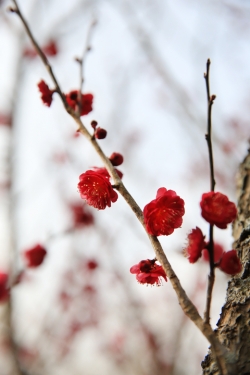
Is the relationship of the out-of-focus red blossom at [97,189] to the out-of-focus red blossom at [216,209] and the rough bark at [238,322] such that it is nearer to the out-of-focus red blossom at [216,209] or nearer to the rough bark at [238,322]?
the out-of-focus red blossom at [216,209]

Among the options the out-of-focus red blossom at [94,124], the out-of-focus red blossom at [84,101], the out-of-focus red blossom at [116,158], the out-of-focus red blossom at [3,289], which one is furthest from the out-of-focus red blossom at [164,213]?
the out-of-focus red blossom at [3,289]

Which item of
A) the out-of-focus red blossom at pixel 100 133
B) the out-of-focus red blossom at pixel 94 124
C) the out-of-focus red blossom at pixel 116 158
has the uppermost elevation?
the out-of-focus red blossom at pixel 94 124

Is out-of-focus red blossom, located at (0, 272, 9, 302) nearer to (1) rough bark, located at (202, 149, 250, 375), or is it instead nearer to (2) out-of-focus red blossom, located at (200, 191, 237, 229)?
(1) rough bark, located at (202, 149, 250, 375)

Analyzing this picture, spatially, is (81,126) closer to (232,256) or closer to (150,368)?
(232,256)

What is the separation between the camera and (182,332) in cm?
475

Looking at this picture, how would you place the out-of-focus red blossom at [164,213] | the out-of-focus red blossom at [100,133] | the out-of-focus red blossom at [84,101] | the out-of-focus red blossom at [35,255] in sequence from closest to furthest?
the out-of-focus red blossom at [164,213], the out-of-focus red blossom at [100,133], the out-of-focus red blossom at [84,101], the out-of-focus red blossom at [35,255]

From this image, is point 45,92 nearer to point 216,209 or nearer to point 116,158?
point 116,158

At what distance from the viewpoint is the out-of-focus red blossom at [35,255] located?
229 cm

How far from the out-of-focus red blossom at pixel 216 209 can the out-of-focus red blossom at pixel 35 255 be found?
1726mm

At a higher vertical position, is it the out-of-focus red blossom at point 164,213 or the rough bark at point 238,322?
the out-of-focus red blossom at point 164,213

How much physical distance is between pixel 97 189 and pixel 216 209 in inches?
16.0

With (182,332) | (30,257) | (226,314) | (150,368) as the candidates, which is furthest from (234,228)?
(150,368)

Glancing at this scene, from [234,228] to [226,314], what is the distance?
660 millimetres

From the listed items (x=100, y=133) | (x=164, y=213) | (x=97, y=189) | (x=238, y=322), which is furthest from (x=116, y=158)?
(x=238, y=322)
